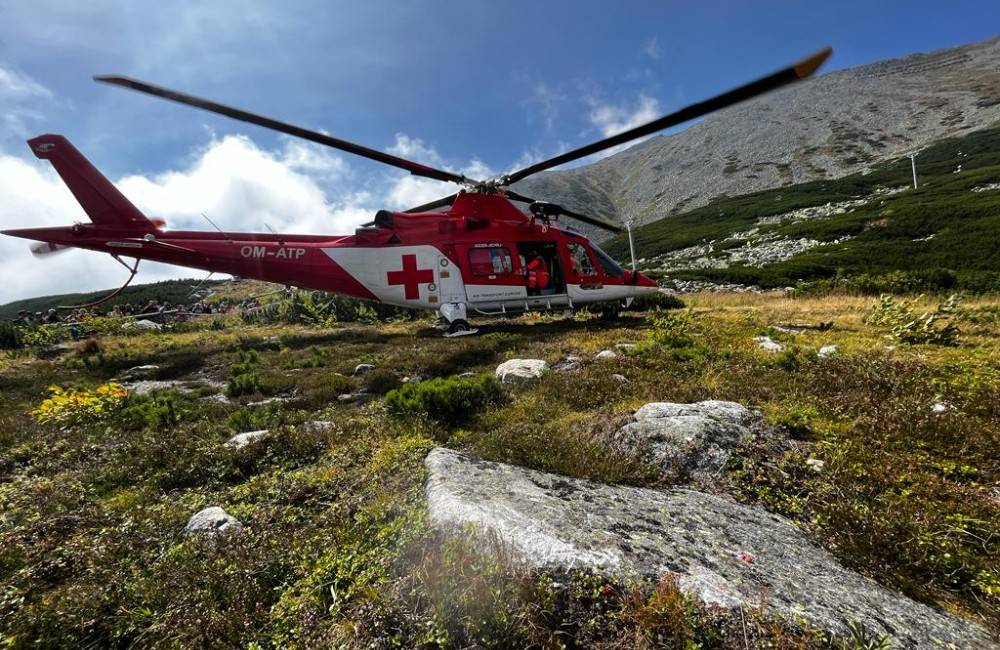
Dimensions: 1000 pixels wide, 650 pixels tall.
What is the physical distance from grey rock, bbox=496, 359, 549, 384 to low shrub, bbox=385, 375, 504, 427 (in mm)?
1210

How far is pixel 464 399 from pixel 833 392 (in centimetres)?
490

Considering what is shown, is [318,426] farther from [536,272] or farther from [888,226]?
[888,226]

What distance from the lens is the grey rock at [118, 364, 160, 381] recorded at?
1029 centimetres

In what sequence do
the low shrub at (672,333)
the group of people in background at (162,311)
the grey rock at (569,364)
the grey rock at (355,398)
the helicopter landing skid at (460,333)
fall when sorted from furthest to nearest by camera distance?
the group of people in background at (162,311)
the helicopter landing skid at (460,333)
the low shrub at (672,333)
the grey rock at (569,364)
the grey rock at (355,398)

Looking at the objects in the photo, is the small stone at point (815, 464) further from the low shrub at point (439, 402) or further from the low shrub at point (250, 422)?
the low shrub at point (250, 422)

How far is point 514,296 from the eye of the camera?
14.4 meters

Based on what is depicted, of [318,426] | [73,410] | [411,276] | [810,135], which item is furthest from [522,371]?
[810,135]

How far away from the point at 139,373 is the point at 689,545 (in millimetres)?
12831

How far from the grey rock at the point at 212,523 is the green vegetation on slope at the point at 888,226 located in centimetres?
2563

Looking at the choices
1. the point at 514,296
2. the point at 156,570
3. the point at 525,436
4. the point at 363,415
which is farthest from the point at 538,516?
the point at 514,296

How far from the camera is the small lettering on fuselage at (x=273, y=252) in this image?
549 inches

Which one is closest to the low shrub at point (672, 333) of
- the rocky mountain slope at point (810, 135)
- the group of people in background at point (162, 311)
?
the group of people in background at point (162, 311)

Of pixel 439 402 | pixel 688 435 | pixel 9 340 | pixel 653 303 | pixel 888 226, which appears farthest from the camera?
pixel 888 226

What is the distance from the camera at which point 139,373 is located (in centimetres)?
1052
